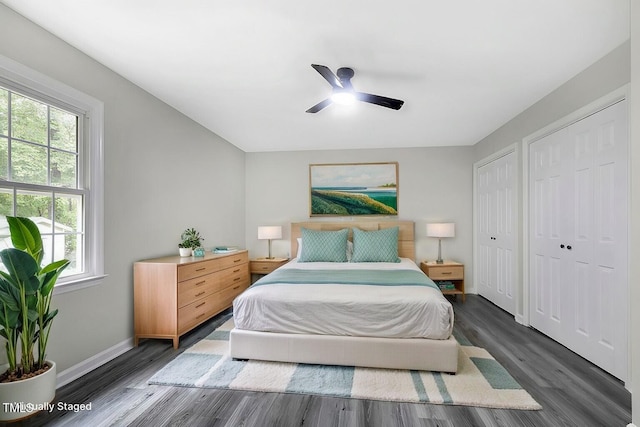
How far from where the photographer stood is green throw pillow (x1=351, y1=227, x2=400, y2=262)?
13.6ft

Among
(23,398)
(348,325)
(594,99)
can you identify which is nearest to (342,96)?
(348,325)

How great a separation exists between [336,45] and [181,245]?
101 inches

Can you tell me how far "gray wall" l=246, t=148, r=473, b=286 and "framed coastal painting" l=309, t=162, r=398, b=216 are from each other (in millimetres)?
106

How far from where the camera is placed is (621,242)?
2.17m

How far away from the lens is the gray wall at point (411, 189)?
192 inches

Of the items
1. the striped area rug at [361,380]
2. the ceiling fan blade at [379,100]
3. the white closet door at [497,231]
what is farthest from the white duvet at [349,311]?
the white closet door at [497,231]

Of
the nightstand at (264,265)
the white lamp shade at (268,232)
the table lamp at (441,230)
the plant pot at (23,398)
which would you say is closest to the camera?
the plant pot at (23,398)

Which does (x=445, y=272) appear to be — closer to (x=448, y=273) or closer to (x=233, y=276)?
(x=448, y=273)

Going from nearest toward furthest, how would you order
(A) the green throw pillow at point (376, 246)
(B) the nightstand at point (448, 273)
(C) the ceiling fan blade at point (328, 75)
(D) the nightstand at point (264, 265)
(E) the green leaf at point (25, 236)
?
(E) the green leaf at point (25, 236)
(C) the ceiling fan blade at point (328, 75)
(A) the green throw pillow at point (376, 246)
(B) the nightstand at point (448, 273)
(D) the nightstand at point (264, 265)

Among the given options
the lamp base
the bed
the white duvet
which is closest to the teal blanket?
the bed

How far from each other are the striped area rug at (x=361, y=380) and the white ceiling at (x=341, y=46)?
241cm

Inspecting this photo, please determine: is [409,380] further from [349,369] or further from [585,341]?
[585,341]

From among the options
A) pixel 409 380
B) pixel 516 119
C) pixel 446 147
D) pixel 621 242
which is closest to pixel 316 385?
pixel 409 380

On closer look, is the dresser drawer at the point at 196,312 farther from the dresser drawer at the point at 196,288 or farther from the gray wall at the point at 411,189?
the gray wall at the point at 411,189
